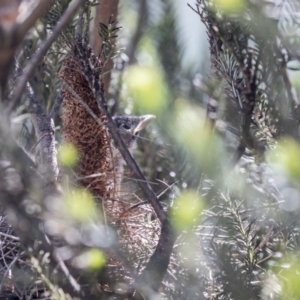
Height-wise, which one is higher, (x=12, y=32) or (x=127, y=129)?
(x=12, y=32)

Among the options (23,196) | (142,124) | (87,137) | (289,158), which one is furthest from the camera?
(142,124)

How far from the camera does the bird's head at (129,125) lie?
2574 millimetres

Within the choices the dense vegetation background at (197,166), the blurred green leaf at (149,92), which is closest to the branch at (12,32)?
the dense vegetation background at (197,166)

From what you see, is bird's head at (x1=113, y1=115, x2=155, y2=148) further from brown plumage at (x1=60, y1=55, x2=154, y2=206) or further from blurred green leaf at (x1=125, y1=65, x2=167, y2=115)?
blurred green leaf at (x1=125, y1=65, x2=167, y2=115)

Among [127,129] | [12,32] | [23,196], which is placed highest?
[12,32]

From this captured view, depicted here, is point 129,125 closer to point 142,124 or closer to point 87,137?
point 142,124

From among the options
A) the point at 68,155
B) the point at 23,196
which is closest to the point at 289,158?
the point at 23,196

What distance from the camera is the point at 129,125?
2.62m

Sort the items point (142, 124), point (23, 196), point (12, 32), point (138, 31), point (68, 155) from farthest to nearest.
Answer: point (138, 31) → point (142, 124) → point (68, 155) → point (23, 196) → point (12, 32)

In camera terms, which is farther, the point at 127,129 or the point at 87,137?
the point at 127,129

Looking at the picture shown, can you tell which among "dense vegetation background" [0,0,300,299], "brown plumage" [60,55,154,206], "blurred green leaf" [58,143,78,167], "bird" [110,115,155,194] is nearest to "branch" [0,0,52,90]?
"dense vegetation background" [0,0,300,299]

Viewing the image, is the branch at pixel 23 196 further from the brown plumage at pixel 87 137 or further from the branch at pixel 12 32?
the brown plumage at pixel 87 137

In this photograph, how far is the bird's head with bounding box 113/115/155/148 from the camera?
2574 mm

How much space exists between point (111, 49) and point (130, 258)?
2.00 feet
